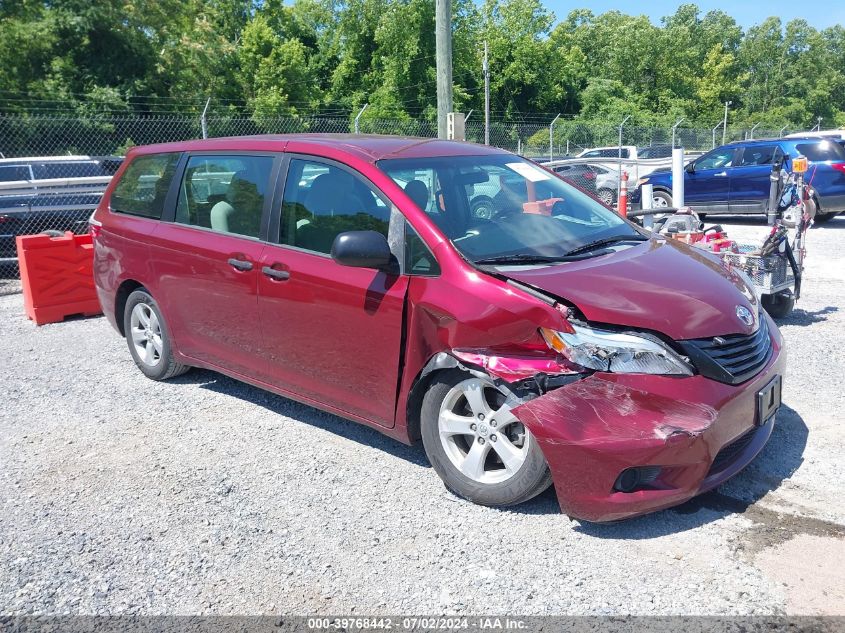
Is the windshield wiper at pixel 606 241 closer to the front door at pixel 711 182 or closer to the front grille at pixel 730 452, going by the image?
the front grille at pixel 730 452

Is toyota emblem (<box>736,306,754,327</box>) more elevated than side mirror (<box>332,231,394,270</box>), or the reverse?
side mirror (<box>332,231,394,270</box>)

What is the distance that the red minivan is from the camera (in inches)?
128

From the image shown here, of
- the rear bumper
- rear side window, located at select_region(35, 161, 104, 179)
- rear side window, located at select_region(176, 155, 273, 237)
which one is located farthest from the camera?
rear side window, located at select_region(35, 161, 104, 179)

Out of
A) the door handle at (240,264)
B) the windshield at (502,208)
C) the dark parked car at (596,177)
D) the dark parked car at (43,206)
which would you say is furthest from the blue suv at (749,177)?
the door handle at (240,264)

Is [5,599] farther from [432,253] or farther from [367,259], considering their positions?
[432,253]

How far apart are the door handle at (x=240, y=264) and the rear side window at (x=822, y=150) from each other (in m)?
12.9

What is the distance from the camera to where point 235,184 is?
16.0 feet

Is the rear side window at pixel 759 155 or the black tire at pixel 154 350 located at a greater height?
the rear side window at pixel 759 155

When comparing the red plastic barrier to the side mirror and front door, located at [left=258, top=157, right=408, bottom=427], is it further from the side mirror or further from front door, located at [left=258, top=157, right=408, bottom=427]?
the side mirror

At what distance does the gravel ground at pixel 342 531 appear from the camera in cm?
303

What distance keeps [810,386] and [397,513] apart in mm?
3243

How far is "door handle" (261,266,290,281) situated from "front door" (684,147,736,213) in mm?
12904

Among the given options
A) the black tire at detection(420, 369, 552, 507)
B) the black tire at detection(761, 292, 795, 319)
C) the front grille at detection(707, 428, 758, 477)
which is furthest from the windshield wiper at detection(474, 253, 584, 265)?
the black tire at detection(761, 292, 795, 319)

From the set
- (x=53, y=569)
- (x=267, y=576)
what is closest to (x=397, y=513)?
(x=267, y=576)
